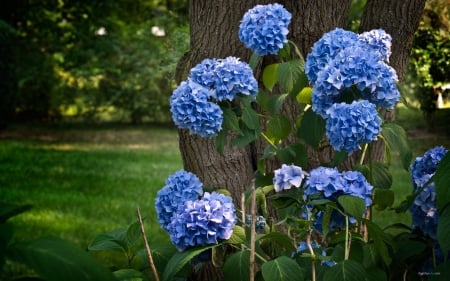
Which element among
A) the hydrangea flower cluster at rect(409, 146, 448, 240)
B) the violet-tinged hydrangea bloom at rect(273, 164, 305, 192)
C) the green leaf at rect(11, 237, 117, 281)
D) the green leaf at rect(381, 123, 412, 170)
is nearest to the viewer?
the green leaf at rect(11, 237, 117, 281)

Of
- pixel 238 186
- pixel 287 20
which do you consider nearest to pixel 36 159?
pixel 238 186

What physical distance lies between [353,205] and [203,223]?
0.39 metres

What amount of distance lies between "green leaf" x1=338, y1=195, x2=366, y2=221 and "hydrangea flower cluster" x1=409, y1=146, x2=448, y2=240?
0.99 ft

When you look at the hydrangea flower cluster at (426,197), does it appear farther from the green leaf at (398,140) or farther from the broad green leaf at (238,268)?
the broad green leaf at (238,268)

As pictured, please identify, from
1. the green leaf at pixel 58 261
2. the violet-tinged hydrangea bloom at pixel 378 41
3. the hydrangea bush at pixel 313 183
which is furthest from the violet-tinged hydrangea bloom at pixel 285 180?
the green leaf at pixel 58 261

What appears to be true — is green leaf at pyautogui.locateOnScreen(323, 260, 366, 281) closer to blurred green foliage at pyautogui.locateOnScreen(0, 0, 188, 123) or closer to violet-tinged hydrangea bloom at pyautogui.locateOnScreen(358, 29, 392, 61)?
violet-tinged hydrangea bloom at pyautogui.locateOnScreen(358, 29, 392, 61)

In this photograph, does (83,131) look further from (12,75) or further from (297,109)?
(297,109)

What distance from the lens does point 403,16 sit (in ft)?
11.3

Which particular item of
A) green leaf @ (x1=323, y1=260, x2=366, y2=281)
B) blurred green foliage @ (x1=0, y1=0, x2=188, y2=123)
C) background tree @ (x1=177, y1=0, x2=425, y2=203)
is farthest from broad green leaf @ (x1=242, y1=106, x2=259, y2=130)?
blurred green foliage @ (x1=0, y1=0, x2=188, y2=123)

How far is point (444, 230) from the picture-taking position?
6.10ft

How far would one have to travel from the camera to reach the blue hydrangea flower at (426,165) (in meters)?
2.34

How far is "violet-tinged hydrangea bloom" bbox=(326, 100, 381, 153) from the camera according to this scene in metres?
2.04

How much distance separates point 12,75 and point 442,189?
1322 cm

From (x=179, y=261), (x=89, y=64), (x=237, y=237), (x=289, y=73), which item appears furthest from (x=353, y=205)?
(x=89, y=64)
